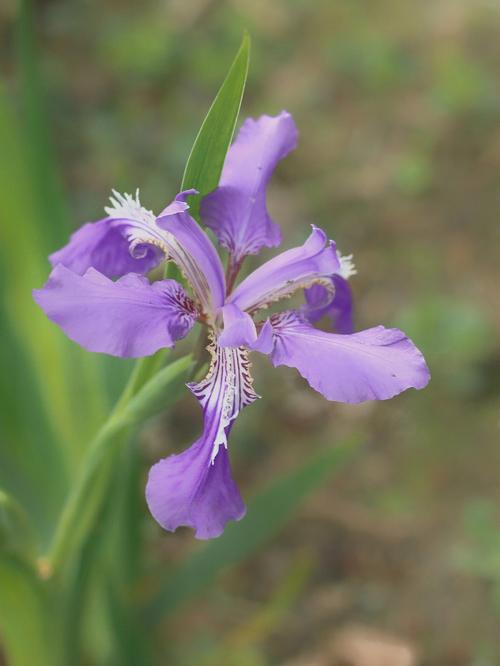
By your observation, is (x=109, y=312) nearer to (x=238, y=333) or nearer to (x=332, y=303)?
(x=238, y=333)

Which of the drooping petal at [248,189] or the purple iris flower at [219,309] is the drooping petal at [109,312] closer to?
the purple iris flower at [219,309]

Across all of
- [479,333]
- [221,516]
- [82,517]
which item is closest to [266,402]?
[479,333]

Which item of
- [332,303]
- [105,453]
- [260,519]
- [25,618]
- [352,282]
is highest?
[352,282]

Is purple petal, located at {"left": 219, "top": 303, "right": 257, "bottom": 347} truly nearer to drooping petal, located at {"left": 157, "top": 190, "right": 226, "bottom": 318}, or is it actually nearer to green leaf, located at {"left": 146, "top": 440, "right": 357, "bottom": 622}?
drooping petal, located at {"left": 157, "top": 190, "right": 226, "bottom": 318}

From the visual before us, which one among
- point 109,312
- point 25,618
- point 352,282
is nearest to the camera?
point 109,312

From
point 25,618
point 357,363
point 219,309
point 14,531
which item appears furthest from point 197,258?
point 25,618

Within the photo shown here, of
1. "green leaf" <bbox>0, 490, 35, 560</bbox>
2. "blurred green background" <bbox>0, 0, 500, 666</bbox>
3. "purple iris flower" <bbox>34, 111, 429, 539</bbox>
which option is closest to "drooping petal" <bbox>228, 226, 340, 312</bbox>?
"purple iris flower" <bbox>34, 111, 429, 539</bbox>

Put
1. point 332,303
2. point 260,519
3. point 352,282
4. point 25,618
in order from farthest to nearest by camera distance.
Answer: point 352,282
point 260,519
point 25,618
point 332,303
